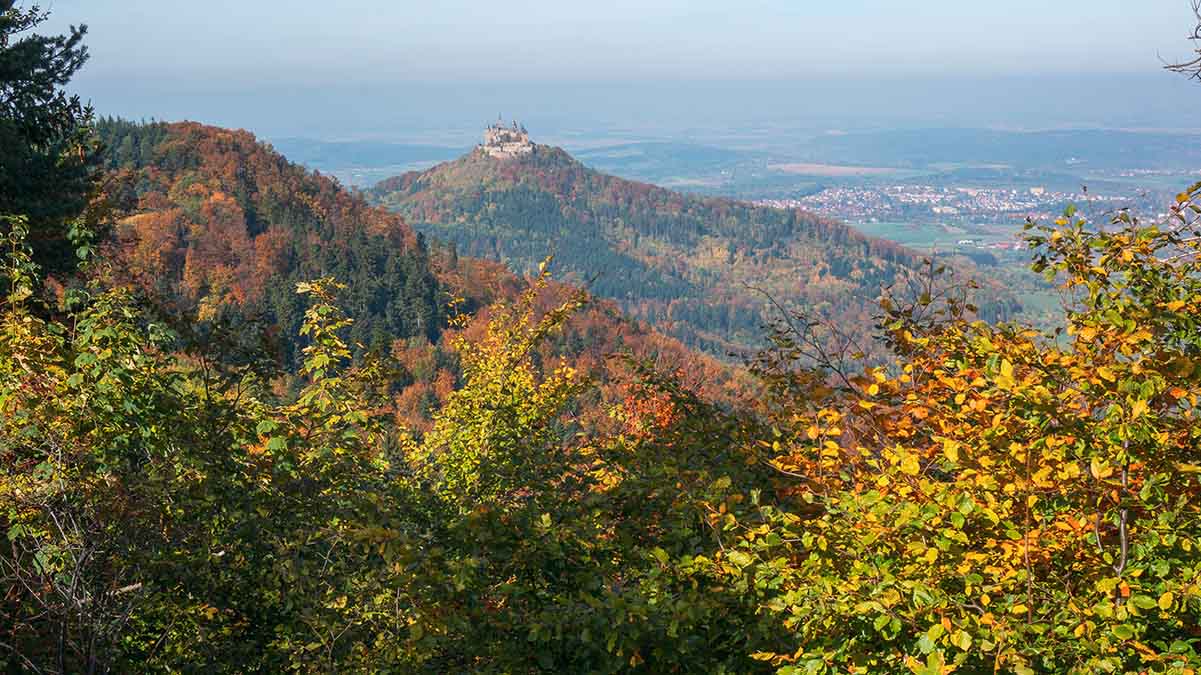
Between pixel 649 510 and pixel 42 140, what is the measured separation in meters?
13.2

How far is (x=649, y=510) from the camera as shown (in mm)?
7672

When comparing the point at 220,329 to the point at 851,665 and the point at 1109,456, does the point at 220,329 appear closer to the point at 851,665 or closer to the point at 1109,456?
the point at 851,665

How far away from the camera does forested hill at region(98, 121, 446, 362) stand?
259ft

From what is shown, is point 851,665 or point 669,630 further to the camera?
point 669,630

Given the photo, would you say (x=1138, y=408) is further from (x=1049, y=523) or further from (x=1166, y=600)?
(x=1049, y=523)

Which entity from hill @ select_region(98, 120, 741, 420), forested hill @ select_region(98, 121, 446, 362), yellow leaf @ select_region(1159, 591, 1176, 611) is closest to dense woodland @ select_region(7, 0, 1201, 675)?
yellow leaf @ select_region(1159, 591, 1176, 611)

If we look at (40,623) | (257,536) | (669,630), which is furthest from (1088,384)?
(40,623)

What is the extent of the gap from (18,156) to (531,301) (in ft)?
27.1

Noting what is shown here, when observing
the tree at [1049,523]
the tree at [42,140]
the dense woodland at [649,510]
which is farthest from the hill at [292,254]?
the tree at [1049,523]

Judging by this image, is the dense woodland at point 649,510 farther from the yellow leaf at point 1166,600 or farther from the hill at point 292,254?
the hill at point 292,254

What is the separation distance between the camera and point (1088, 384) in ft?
13.4

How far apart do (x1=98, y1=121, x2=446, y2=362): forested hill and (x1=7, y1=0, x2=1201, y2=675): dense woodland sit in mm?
63412

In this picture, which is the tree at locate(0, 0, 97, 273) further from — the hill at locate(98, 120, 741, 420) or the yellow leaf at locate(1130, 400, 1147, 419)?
the hill at locate(98, 120, 741, 420)

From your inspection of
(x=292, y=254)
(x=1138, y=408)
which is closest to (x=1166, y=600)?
(x=1138, y=408)
